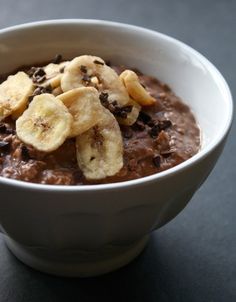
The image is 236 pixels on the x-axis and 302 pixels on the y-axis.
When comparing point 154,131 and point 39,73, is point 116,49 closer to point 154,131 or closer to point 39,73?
point 39,73

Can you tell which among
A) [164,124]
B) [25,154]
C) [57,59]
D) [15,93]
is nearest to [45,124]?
[25,154]

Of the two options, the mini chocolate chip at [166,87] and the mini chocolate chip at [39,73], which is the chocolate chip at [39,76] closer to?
the mini chocolate chip at [39,73]

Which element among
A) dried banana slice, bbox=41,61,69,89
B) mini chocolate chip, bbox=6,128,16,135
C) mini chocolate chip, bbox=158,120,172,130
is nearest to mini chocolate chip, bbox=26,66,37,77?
dried banana slice, bbox=41,61,69,89

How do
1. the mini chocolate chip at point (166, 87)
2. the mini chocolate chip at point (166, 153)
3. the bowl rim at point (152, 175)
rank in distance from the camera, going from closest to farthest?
1. the bowl rim at point (152, 175)
2. the mini chocolate chip at point (166, 153)
3. the mini chocolate chip at point (166, 87)

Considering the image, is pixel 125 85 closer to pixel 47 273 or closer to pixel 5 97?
pixel 5 97

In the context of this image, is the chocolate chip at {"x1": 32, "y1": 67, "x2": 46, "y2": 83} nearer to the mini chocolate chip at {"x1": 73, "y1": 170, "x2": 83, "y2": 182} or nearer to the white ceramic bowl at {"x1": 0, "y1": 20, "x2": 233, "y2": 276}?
the white ceramic bowl at {"x1": 0, "y1": 20, "x2": 233, "y2": 276}

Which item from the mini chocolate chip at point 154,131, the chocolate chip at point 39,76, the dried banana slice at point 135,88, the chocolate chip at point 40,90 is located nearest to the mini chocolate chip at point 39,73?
the chocolate chip at point 39,76

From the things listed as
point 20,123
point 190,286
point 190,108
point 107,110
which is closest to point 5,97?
point 20,123
